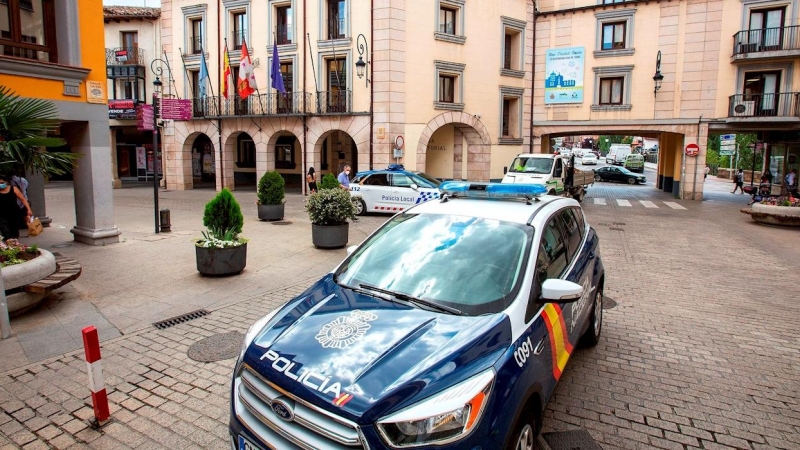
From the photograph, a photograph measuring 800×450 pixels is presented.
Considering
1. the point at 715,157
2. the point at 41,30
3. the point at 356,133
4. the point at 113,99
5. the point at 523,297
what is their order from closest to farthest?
the point at 523,297, the point at 41,30, the point at 356,133, the point at 113,99, the point at 715,157

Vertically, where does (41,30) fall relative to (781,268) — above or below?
above

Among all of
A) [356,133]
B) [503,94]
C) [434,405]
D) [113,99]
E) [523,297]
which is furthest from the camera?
[113,99]

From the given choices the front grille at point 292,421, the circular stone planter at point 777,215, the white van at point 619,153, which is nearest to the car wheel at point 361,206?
the circular stone planter at point 777,215

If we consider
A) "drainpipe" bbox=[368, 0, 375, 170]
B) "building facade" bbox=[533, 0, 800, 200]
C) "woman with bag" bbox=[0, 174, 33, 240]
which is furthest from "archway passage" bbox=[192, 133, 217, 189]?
"woman with bag" bbox=[0, 174, 33, 240]

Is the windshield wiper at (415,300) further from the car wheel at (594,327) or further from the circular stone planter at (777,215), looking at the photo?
the circular stone planter at (777,215)

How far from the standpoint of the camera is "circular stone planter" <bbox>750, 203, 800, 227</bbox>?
1477 cm

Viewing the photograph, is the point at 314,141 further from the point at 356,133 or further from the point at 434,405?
the point at 434,405

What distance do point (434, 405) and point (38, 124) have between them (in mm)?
6103

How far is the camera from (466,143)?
83.8ft

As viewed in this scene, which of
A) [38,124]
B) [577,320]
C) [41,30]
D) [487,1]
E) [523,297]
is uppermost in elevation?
[487,1]

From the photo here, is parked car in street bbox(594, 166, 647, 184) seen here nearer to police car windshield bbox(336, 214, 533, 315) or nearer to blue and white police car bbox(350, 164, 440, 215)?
blue and white police car bbox(350, 164, 440, 215)

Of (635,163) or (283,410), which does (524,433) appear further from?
(635,163)

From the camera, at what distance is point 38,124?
19.6ft

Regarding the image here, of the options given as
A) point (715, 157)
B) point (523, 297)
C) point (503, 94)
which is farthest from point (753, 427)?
point (715, 157)
